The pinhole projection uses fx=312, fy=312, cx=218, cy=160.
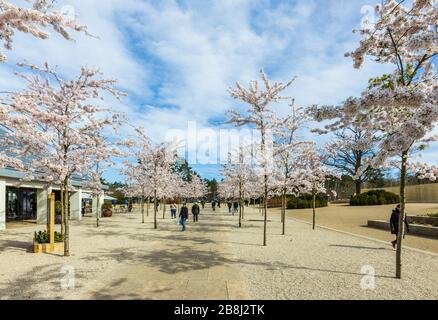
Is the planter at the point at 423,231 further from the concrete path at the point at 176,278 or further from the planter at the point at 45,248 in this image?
the planter at the point at 45,248

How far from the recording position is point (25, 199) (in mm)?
34969

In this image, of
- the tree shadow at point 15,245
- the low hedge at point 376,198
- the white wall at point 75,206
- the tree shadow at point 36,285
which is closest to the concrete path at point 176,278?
the tree shadow at point 36,285

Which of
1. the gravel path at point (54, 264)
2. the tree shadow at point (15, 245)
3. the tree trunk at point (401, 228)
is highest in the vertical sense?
the tree trunk at point (401, 228)

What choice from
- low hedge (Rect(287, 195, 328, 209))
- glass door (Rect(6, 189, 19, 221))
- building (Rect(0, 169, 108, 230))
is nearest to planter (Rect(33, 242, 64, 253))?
building (Rect(0, 169, 108, 230))

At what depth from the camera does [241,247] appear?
12859mm

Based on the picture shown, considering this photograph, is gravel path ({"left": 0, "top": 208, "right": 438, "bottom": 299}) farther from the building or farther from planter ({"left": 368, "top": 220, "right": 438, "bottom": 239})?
the building

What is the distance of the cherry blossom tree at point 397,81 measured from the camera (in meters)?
6.56

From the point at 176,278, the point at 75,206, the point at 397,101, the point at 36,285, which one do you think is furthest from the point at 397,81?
the point at 75,206

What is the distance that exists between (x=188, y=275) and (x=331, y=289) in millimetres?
3552

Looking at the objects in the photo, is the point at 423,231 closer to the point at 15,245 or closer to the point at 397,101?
the point at 397,101

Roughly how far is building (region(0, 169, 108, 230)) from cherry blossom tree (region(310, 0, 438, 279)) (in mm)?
14400

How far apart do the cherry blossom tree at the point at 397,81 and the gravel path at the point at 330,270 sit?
966 mm
